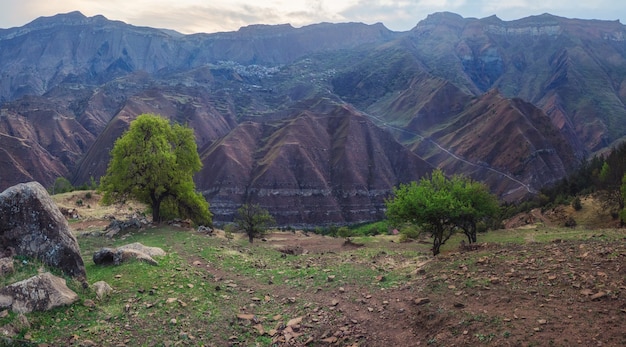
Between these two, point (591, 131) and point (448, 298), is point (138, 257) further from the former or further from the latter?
point (591, 131)

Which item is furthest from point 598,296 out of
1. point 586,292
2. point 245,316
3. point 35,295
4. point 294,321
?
point 35,295

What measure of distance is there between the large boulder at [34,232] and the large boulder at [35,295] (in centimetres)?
178

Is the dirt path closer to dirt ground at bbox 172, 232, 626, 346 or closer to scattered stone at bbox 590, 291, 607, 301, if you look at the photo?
dirt ground at bbox 172, 232, 626, 346

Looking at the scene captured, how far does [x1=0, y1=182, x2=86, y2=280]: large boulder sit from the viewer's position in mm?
15180

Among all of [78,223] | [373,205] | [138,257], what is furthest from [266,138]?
[138,257]

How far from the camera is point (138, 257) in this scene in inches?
728

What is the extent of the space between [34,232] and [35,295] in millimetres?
3520

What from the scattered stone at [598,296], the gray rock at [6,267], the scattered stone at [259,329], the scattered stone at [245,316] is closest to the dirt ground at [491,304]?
the scattered stone at [598,296]

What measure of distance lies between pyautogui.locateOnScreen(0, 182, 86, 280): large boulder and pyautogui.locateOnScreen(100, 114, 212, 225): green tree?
17711 mm

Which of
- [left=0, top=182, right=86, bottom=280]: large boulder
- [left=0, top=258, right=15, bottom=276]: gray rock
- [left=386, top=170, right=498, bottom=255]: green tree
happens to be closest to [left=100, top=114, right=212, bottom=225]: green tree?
[left=386, top=170, right=498, bottom=255]: green tree

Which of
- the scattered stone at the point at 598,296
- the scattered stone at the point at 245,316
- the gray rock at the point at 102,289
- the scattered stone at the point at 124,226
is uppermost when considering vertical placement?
the scattered stone at the point at 598,296

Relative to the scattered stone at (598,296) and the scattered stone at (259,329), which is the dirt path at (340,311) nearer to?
the scattered stone at (259,329)

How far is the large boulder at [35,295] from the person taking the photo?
12297 millimetres

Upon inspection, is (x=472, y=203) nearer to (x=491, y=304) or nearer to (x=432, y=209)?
(x=432, y=209)
